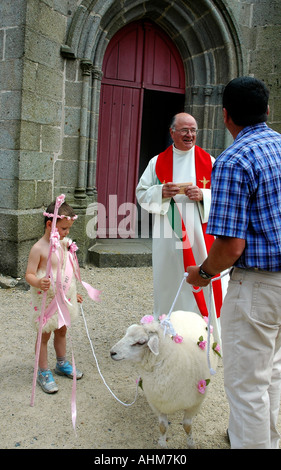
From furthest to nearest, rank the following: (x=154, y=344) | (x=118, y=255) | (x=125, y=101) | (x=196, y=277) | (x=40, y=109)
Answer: (x=125, y=101) → (x=118, y=255) → (x=40, y=109) → (x=154, y=344) → (x=196, y=277)

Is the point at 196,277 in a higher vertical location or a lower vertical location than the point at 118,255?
higher

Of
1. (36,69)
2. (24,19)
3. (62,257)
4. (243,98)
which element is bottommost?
(62,257)

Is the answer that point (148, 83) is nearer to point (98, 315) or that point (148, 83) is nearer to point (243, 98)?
point (98, 315)

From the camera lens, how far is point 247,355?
195cm

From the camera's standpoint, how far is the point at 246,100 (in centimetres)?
194

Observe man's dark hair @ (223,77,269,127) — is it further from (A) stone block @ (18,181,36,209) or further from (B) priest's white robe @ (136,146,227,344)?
(A) stone block @ (18,181,36,209)

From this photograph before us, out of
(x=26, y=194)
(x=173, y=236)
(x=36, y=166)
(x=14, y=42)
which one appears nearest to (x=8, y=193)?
(x=26, y=194)

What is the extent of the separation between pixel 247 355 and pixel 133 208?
6006 mm

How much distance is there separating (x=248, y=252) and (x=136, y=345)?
880mm

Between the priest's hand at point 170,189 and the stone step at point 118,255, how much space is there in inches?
129

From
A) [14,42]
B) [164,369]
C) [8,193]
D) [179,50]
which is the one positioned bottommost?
[164,369]

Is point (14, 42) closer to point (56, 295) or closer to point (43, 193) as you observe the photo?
point (43, 193)

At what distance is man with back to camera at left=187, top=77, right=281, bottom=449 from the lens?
6.07ft

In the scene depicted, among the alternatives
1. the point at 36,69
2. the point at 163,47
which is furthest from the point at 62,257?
the point at 163,47
